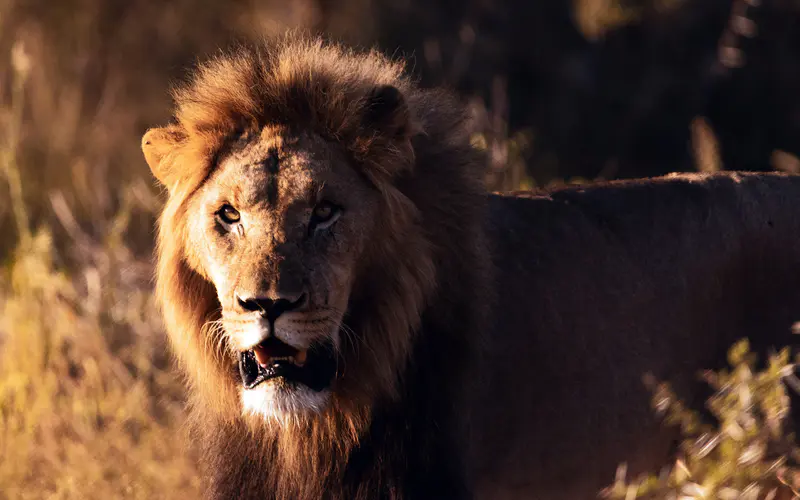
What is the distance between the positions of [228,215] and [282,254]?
10.9 inches

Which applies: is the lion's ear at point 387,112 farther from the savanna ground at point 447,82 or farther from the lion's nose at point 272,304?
the savanna ground at point 447,82

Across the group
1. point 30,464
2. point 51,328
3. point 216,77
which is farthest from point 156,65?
point 216,77

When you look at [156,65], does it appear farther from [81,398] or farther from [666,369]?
[666,369]

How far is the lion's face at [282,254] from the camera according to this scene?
10.6 ft

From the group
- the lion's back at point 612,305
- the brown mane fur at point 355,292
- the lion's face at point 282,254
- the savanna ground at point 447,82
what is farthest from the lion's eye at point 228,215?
the savanna ground at point 447,82

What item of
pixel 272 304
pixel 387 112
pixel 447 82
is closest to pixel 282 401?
pixel 272 304

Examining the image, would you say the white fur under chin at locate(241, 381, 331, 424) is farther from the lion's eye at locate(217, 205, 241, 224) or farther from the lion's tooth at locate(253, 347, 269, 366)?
the lion's eye at locate(217, 205, 241, 224)

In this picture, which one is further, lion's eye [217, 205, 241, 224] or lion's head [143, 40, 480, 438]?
lion's eye [217, 205, 241, 224]

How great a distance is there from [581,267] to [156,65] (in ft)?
25.7

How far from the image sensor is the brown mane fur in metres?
3.55

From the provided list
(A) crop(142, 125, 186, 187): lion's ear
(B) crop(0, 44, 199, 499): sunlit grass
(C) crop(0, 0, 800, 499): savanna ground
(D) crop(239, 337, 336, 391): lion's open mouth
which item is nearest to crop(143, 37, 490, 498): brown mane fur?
(A) crop(142, 125, 186, 187): lion's ear

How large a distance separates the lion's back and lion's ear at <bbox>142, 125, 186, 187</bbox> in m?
1.08

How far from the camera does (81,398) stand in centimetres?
561

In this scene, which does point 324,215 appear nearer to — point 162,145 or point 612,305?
point 162,145
